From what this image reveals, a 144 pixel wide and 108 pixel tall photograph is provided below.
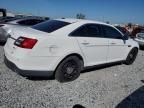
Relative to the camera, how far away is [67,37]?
431 cm

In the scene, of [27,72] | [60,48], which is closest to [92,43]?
[60,48]

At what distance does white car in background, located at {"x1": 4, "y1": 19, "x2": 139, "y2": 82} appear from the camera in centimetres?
385

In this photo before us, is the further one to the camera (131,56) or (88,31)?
(131,56)

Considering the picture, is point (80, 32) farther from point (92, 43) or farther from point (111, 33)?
point (111, 33)

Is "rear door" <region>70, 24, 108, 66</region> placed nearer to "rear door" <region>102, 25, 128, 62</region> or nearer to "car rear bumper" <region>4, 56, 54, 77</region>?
"rear door" <region>102, 25, 128, 62</region>

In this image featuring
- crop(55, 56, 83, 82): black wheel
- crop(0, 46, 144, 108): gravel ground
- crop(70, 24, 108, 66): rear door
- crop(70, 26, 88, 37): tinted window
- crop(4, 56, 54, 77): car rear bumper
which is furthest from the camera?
crop(70, 24, 108, 66): rear door

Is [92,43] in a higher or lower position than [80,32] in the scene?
lower

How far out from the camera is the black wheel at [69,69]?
436 cm

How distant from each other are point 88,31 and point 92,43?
353 millimetres

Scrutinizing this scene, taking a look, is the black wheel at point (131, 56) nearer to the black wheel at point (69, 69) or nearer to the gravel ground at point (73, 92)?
the gravel ground at point (73, 92)

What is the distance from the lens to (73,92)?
412 cm

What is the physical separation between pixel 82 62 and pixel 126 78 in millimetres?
1645

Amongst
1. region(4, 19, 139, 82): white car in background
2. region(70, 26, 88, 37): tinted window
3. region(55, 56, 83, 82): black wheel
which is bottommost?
region(55, 56, 83, 82): black wheel

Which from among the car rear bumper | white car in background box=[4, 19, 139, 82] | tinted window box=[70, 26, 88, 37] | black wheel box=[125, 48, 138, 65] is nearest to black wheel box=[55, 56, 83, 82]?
white car in background box=[4, 19, 139, 82]
